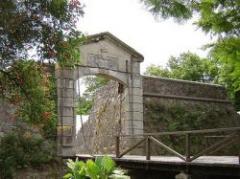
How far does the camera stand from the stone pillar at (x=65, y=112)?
12.5 m

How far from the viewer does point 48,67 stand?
24.9ft

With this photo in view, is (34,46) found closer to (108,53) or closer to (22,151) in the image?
(22,151)

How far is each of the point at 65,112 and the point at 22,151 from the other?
1869mm

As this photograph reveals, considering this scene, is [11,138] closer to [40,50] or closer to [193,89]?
[40,50]

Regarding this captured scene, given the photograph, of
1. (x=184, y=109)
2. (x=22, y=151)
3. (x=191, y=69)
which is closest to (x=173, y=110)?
(x=184, y=109)

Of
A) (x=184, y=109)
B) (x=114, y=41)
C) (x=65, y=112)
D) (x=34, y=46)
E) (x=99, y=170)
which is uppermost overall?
(x=114, y=41)

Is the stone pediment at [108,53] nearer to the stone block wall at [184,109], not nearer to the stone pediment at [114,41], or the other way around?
the stone pediment at [114,41]

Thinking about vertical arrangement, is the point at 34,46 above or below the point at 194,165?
above

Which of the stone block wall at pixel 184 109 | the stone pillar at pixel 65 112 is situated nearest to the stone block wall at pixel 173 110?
the stone block wall at pixel 184 109

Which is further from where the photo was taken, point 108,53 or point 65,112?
point 108,53

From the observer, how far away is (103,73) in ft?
45.6

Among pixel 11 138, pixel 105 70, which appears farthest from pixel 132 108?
pixel 11 138

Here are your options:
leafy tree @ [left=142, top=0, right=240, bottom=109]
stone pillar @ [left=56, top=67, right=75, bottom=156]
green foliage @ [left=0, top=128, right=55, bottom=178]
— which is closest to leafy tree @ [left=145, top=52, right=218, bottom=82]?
stone pillar @ [left=56, top=67, right=75, bottom=156]

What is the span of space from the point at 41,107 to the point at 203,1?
3.24 m
